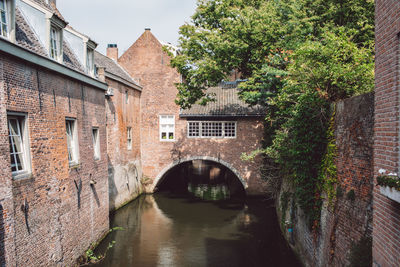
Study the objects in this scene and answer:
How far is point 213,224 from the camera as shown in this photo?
14070 mm

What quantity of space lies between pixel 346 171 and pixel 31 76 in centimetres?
727

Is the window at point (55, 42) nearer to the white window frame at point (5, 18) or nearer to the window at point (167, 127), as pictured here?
the white window frame at point (5, 18)

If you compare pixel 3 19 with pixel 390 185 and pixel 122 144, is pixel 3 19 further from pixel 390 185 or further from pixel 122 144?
pixel 122 144

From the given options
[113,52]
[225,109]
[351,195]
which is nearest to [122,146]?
[225,109]

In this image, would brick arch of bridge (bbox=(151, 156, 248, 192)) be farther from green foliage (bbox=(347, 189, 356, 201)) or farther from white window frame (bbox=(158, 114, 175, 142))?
green foliage (bbox=(347, 189, 356, 201))

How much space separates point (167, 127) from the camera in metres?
18.9

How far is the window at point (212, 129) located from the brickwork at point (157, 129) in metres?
0.34

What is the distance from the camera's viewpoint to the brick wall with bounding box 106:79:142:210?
14.9 m

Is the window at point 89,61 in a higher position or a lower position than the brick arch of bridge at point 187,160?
higher

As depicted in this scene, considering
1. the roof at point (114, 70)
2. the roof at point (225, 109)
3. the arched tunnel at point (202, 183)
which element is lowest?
the arched tunnel at point (202, 183)

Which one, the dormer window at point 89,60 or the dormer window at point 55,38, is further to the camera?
the dormer window at point 89,60

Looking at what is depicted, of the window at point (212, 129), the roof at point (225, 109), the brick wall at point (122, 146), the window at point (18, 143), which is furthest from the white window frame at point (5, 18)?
the window at point (212, 129)

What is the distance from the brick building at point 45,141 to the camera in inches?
227

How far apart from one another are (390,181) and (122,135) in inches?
576
